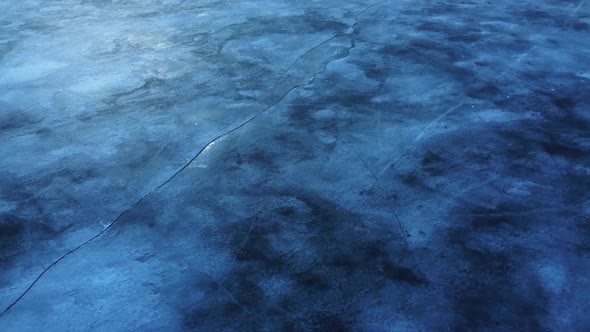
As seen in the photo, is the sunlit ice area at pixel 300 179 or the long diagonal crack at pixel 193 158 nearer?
the sunlit ice area at pixel 300 179

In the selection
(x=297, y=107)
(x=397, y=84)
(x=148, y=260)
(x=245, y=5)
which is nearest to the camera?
(x=148, y=260)

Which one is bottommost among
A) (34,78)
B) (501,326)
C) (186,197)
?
(501,326)

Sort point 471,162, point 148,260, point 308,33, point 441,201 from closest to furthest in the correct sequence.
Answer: point 148,260, point 441,201, point 471,162, point 308,33

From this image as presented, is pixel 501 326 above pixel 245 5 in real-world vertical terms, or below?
below

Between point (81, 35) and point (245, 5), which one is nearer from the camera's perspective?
point (81, 35)

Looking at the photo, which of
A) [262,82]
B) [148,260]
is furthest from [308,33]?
[148,260]

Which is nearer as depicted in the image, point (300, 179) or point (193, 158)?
point (300, 179)

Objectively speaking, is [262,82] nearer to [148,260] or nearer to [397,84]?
[397,84]

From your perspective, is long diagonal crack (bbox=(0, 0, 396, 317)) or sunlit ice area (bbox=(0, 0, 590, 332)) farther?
long diagonal crack (bbox=(0, 0, 396, 317))
